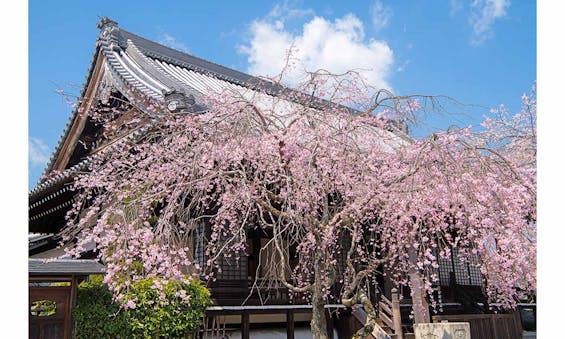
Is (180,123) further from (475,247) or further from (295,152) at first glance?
(475,247)

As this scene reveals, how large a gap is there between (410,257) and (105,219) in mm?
5484

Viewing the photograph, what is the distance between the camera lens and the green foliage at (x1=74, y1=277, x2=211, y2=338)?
736 centimetres

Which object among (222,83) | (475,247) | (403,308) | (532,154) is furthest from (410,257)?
(222,83)

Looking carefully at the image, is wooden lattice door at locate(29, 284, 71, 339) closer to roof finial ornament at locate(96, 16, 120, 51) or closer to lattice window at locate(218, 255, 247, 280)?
lattice window at locate(218, 255, 247, 280)

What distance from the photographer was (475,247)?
24.0 feet

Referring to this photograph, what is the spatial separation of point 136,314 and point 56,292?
3.95ft

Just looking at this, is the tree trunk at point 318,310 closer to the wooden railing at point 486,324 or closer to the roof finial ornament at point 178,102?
the roof finial ornament at point 178,102

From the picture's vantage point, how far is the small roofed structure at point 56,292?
700 cm

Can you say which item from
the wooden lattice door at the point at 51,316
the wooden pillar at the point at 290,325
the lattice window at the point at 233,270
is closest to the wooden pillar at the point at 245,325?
the lattice window at the point at 233,270

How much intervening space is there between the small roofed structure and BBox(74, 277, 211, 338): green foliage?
195 millimetres

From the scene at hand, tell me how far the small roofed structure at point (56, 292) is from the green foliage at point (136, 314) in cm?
20

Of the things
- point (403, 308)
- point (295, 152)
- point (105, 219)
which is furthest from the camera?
point (403, 308)

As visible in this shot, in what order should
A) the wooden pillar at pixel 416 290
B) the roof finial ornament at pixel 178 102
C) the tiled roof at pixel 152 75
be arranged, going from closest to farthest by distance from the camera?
the roof finial ornament at pixel 178 102 < the wooden pillar at pixel 416 290 < the tiled roof at pixel 152 75

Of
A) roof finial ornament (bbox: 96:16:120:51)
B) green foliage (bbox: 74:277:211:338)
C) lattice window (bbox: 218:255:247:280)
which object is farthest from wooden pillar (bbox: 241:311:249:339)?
roof finial ornament (bbox: 96:16:120:51)
